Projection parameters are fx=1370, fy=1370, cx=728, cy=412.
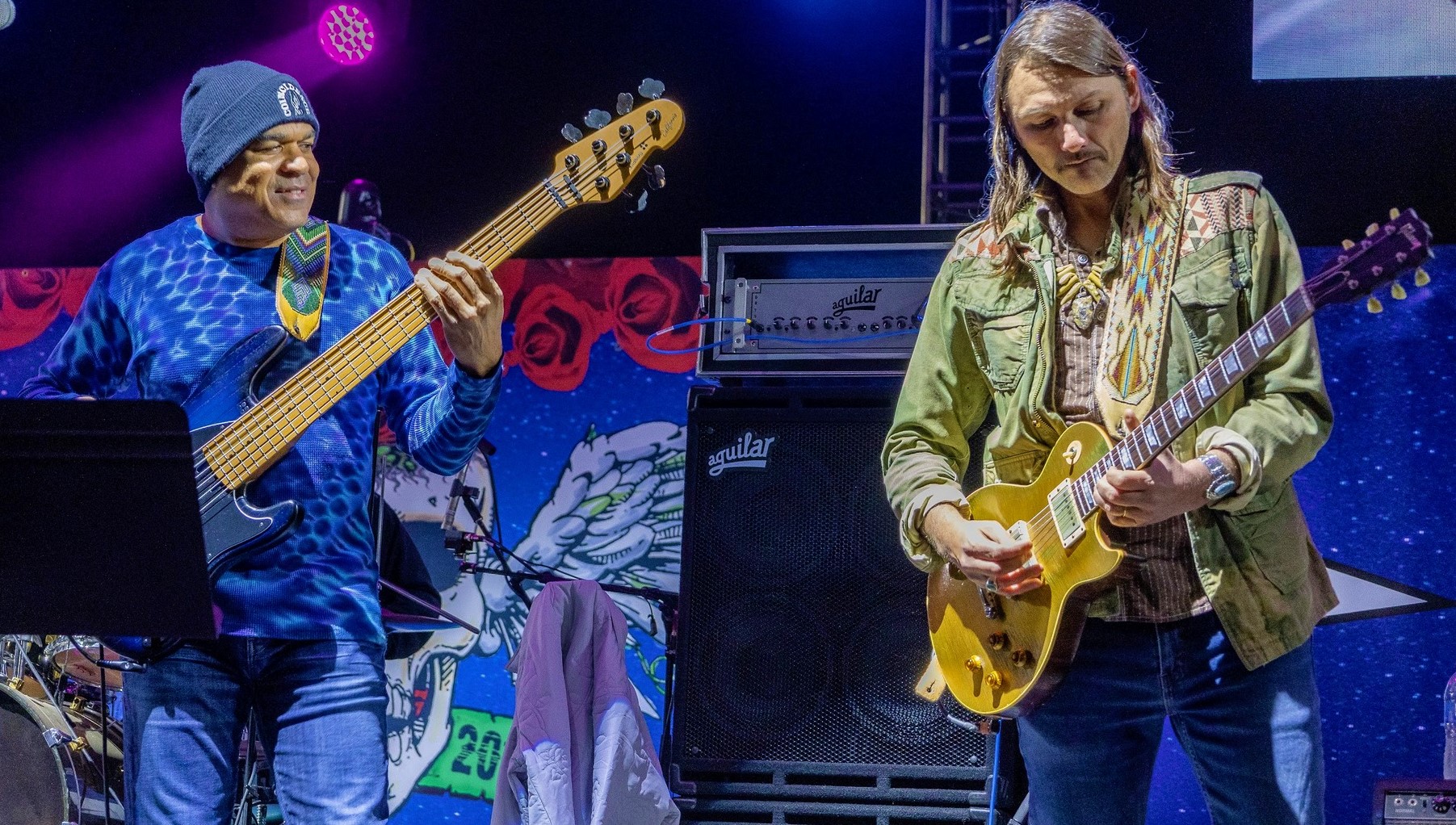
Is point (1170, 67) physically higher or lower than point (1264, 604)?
higher

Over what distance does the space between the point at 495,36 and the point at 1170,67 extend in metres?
2.49

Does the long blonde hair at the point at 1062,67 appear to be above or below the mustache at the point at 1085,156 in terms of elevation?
above

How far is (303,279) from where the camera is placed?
8.06ft

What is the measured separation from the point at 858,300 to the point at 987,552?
1531 millimetres

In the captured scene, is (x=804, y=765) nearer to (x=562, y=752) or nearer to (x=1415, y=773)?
(x=562, y=752)

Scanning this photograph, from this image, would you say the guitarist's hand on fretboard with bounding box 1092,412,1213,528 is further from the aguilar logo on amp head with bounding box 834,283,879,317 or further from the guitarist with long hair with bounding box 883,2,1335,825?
the aguilar logo on amp head with bounding box 834,283,879,317

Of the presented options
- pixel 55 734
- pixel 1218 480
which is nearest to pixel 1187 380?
pixel 1218 480

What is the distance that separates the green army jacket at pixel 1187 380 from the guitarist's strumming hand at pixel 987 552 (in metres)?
0.06

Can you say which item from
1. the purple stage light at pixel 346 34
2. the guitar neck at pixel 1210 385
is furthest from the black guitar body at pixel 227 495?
the purple stage light at pixel 346 34

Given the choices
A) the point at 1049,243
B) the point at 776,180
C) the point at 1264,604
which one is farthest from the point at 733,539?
the point at 776,180

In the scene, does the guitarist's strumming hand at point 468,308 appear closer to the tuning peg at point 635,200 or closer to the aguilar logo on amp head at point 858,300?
the tuning peg at point 635,200

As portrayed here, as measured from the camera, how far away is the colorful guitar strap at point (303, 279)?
2.42 metres

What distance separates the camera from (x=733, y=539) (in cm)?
338

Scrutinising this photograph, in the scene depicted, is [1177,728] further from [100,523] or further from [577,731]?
[577,731]
